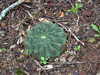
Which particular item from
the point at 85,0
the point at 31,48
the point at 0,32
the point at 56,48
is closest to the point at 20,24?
the point at 0,32

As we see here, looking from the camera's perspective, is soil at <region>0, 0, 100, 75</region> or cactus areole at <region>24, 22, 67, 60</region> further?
soil at <region>0, 0, 100, 75</region>

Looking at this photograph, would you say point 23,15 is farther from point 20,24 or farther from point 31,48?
point 31,48

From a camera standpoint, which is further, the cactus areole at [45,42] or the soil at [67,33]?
the soil at [67,33]

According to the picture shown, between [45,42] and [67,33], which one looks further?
[67,33]
